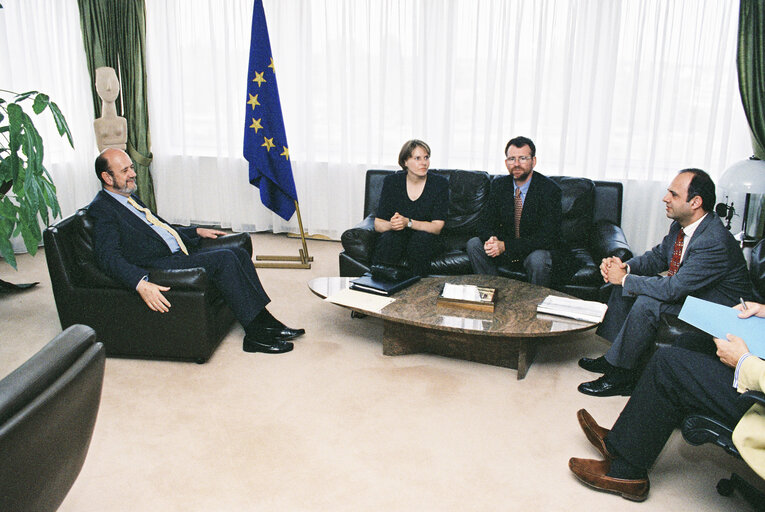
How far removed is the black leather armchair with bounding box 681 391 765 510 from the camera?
179 cm

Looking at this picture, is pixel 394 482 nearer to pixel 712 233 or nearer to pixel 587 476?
pixel 587 476

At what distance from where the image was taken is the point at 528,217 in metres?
3.79

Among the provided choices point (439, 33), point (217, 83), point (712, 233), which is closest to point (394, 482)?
point (712, 233)

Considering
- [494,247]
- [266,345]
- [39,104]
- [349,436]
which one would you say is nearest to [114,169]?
[39,104]

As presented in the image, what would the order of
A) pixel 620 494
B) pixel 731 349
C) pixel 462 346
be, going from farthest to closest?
pixel 462 346 < pixel 620 494 < pixel 731 349

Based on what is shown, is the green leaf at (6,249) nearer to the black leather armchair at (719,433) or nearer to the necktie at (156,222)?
the necktie at (156,222)

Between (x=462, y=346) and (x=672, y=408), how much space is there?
1.22 metres

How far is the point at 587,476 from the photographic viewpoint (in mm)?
2160

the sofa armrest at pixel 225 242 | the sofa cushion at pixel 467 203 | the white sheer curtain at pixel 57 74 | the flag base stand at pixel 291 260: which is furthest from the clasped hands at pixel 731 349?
the white sheer curtain at pixel 57 74

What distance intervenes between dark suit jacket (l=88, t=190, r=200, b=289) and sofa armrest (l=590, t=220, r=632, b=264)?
2.61m

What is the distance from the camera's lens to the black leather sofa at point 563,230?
3611mm

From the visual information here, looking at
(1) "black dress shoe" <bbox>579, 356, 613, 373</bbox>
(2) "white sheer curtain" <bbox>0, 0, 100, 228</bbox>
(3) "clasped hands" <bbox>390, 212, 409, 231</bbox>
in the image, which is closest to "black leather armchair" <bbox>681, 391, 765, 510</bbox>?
(1) "black dress shoe" <bbox>579, 356, 613, 373</bbox>

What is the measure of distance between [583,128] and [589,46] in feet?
2.01

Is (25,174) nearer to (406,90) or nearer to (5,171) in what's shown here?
(5,171)
